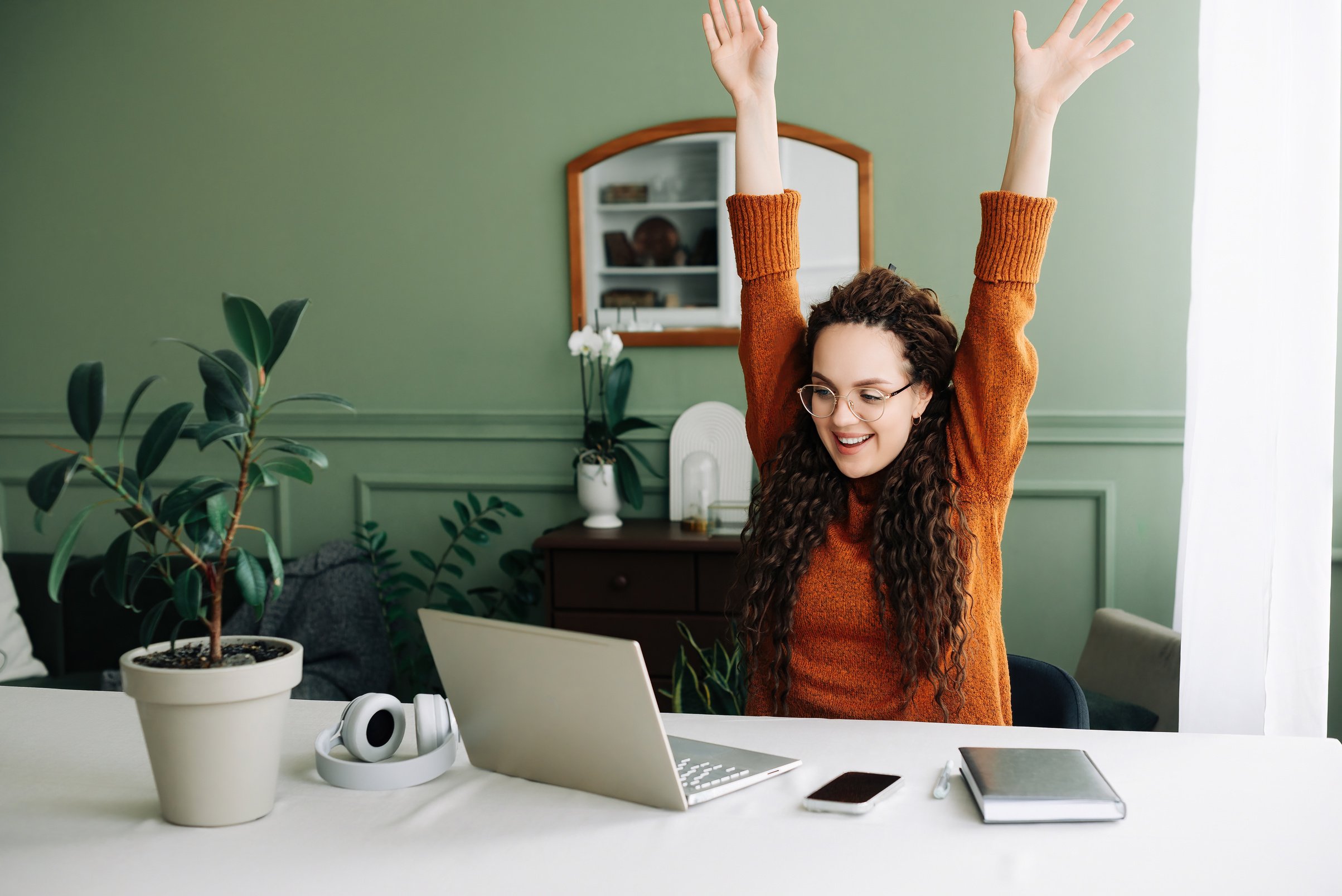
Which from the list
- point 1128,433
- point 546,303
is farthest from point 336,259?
point 1128,433

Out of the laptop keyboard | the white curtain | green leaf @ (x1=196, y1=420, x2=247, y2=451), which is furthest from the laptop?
the white curtain

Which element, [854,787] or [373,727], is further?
[373,727]

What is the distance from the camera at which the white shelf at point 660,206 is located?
9.67 feet

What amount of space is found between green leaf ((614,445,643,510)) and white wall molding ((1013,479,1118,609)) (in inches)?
40.4

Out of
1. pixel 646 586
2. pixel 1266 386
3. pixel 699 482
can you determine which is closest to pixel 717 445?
pixel 699 482

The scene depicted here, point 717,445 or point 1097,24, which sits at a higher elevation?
point 1097,24

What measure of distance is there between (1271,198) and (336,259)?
2480mm

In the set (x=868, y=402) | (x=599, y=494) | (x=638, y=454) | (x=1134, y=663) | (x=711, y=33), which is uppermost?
(x=711, y=33)

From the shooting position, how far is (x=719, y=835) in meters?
0.95

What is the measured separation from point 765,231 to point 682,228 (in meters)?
1.49

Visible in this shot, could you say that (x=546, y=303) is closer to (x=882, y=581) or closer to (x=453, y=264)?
(x=453, y=264)

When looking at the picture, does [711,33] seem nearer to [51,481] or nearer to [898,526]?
[898,526]

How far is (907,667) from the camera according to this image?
1403mm

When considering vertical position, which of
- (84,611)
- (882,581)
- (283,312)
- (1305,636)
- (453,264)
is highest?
(453,264)
